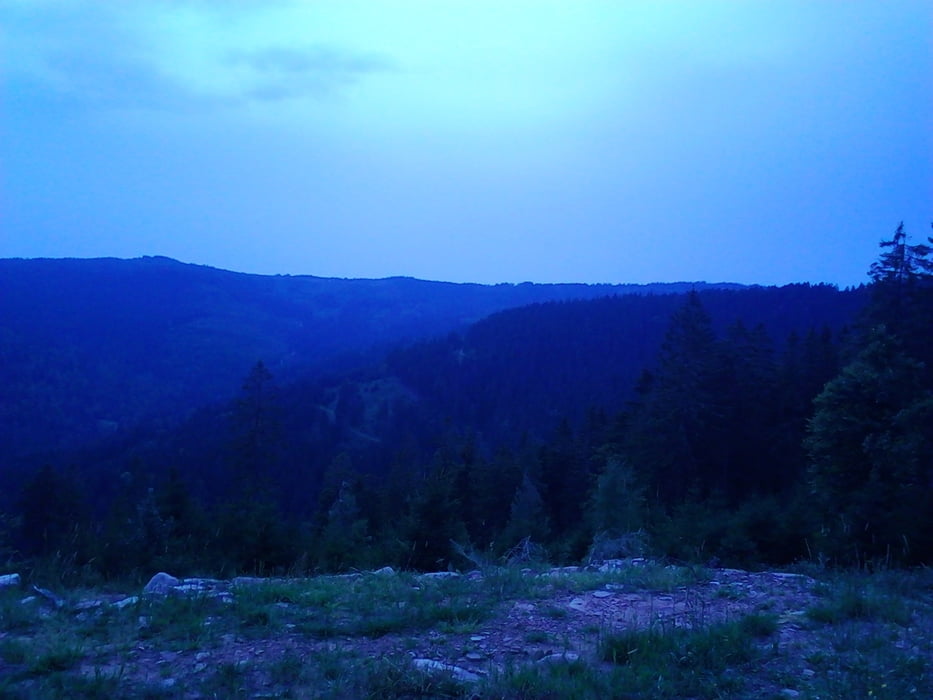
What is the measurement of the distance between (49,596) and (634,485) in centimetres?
2225

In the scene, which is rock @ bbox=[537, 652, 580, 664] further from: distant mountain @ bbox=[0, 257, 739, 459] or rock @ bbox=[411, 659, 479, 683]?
distant mountain @ bbox=[0, 257, 739, 459]

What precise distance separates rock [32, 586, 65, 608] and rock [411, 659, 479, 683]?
322 cm

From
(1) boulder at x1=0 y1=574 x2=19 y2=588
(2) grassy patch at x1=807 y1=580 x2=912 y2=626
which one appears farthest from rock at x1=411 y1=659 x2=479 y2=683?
(1) boulder at x1=0 y1=574 x2=19 y2=588

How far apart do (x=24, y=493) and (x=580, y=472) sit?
24.5m

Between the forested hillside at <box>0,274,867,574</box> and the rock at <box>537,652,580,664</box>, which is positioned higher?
the rock at <box>537,652,580,664</box>

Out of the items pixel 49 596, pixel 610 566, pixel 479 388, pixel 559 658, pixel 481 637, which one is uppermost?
pixel 559 658

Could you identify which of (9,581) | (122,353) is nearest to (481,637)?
(9,581)

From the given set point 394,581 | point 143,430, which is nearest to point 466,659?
point 394,581

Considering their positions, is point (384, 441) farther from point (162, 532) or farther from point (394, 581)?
point (394, 581)

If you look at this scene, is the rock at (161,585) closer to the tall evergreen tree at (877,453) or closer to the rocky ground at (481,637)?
the rocky ground at (481,637)

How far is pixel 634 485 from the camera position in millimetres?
26234

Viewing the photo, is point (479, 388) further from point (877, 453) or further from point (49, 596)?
point (49, 596)

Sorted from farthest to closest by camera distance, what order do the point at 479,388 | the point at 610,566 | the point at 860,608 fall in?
the point at 479,388 → the point at 610,566 → the point at 860,608

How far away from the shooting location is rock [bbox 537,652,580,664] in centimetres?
436
